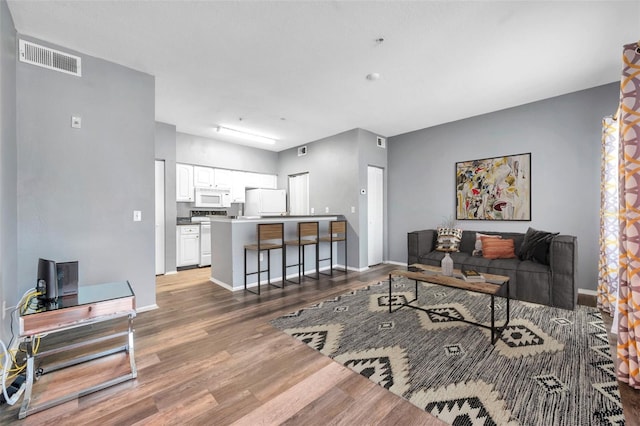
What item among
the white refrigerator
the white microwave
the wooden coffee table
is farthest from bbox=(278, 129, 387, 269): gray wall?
the wooden coffee table

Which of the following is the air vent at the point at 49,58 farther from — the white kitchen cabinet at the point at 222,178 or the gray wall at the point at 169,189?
the white kitchen cabinet at the point at 222,178

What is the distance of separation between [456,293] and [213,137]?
17.5 ft

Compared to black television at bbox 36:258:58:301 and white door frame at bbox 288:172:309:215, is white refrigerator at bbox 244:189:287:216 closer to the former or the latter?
white door frame at bbox 288:172:309:215

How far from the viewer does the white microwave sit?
5668 millimetres

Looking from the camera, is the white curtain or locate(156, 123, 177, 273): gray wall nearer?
the white curtain

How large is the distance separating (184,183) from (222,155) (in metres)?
1.03

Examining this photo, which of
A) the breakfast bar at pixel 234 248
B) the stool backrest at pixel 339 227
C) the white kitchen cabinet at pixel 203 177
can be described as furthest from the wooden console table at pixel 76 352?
the white kitchen cabinet at pixel 203 177

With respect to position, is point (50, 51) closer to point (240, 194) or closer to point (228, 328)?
point (228, 328)

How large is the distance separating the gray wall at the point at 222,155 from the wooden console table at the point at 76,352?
383cm

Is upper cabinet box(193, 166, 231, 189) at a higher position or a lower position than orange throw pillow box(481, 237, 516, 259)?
higher

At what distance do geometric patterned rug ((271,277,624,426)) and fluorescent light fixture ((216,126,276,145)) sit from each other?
3625 mm

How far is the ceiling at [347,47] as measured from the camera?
2174mm

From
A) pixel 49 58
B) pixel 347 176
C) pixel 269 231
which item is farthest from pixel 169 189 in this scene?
pixel 347 176

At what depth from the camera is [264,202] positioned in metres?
6.30
